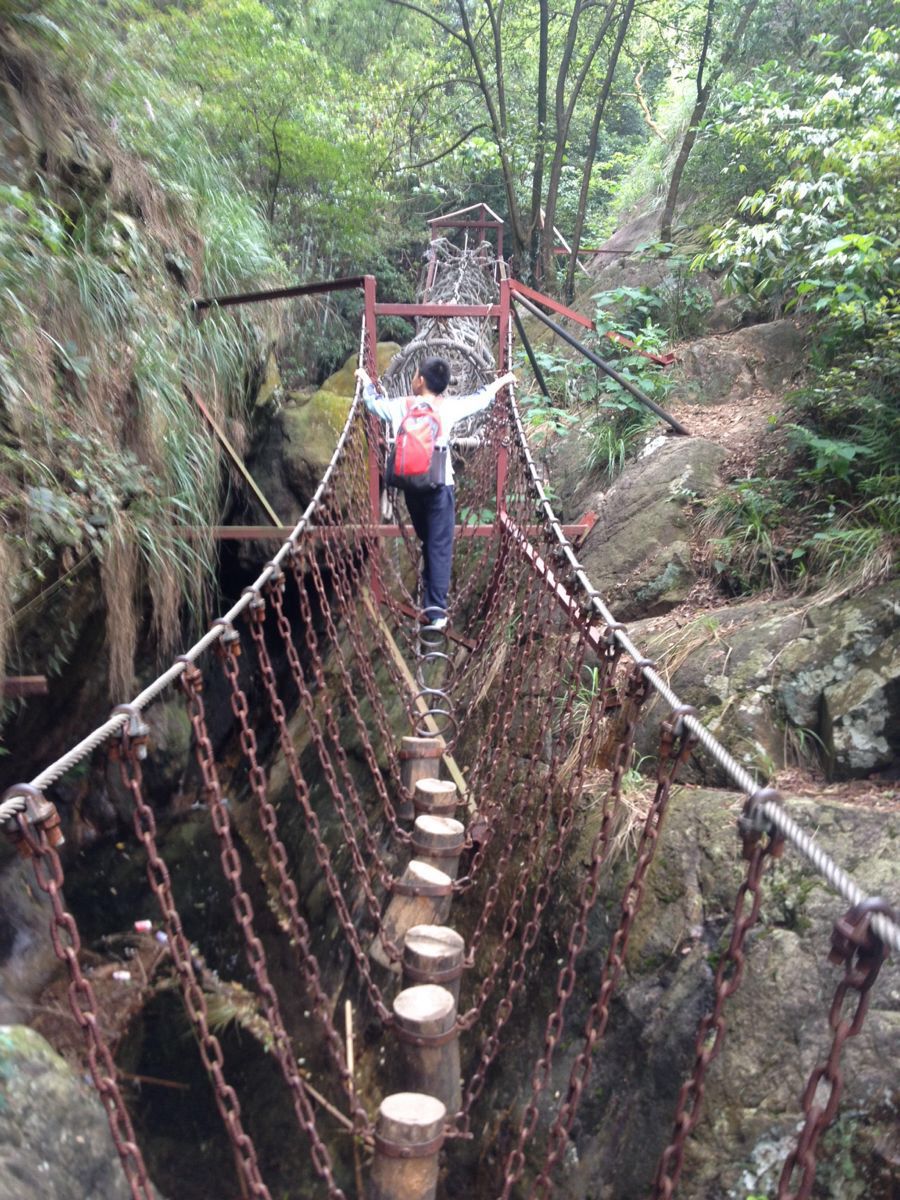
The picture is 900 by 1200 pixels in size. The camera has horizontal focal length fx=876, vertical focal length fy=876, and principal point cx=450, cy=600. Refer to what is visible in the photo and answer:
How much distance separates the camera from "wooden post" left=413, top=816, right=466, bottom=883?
206 centimetres

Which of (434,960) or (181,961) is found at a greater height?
(181,961)

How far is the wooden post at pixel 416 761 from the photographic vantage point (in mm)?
2359

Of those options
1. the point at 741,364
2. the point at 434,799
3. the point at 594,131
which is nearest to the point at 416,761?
the point at 434,799

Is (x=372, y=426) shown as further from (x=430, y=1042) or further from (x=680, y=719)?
(x=680, y=719)

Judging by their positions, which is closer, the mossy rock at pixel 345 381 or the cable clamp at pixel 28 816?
the cable clamp at pixel 28 816

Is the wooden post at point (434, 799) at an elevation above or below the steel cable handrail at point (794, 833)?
below

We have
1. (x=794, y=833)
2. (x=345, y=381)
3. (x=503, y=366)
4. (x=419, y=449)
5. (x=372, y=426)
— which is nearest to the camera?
(x=794, y=833)

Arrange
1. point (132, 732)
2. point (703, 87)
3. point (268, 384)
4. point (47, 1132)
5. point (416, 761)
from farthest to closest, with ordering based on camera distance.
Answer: point (703, 87) < point (268, 384) < point (416, 761) < point (47, 1132) < point (132, 732)

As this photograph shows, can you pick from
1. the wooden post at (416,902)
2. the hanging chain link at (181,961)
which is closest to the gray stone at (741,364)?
the wooden post at (416,902)

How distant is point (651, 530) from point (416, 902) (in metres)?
1.88

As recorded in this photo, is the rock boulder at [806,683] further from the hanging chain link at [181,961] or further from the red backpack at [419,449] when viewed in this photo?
the hanging chain link at [181,961]

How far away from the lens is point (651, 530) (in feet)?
10.9

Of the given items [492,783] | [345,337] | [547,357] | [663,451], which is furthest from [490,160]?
[492,783]

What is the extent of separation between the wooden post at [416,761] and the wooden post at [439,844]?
254 millimetres
